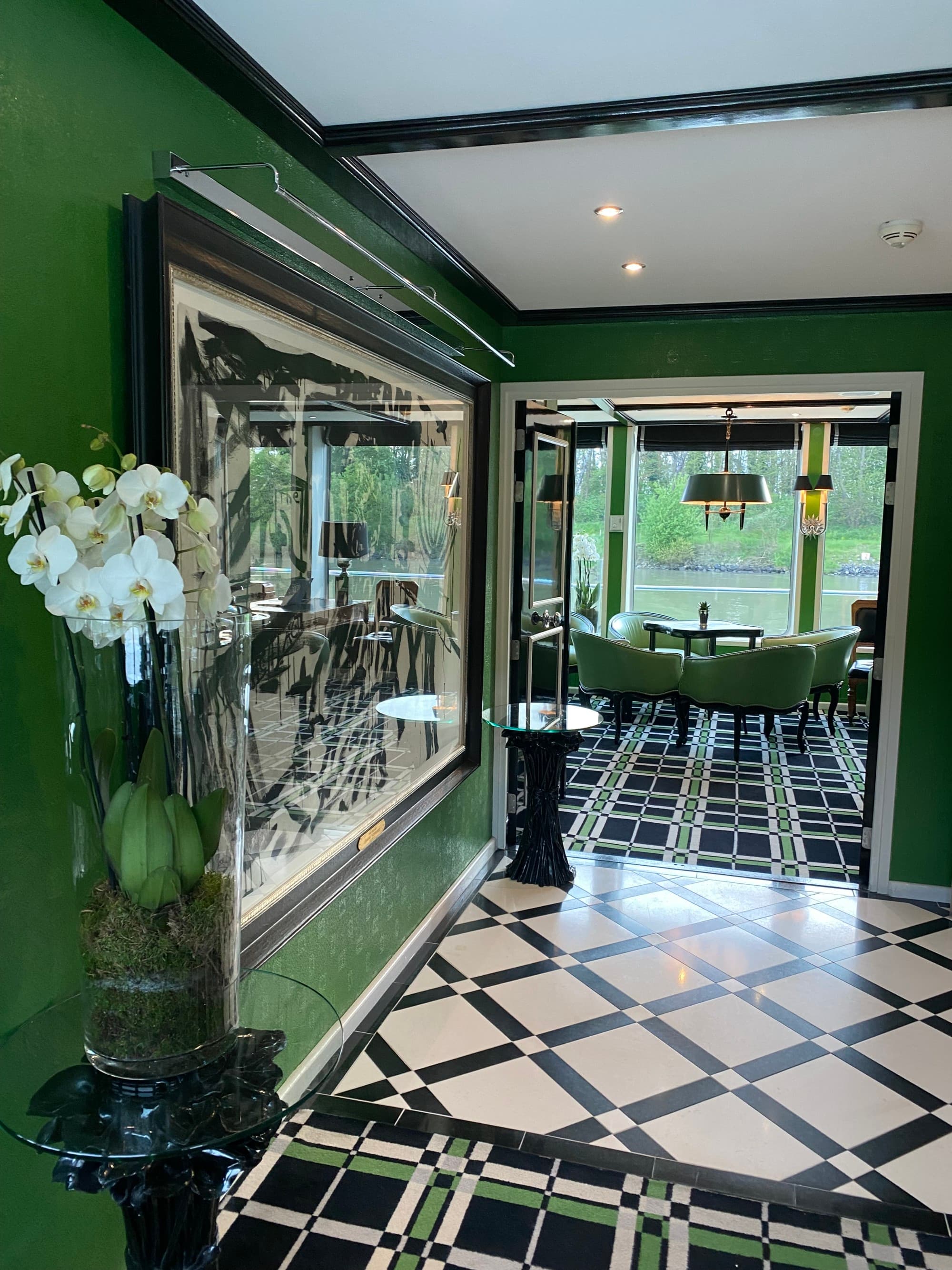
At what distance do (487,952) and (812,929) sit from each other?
1352 mm

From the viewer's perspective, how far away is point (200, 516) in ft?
4.44

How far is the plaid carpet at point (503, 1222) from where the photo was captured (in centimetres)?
210

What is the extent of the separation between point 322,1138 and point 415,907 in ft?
3.58

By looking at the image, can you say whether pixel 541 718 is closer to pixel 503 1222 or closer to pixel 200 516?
pixel 503 1222

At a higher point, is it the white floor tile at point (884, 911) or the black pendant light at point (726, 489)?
the black pendant light at point (726, 489)

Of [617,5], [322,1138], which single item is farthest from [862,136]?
[322,1138]

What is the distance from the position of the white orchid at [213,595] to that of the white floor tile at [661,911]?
9.61ft

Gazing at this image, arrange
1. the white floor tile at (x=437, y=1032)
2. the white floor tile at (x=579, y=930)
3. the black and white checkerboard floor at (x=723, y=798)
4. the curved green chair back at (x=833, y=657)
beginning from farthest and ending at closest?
the curved green chair back at (x=833, y=657), the black and white checkerboard floor at (x=723, y=798), the white floor tile at (x=579, y=930), the white floor tile at (x=437, y=1032)

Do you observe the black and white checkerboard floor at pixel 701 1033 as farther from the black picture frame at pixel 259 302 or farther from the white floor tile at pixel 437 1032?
the black picture frame at pixel 259 302

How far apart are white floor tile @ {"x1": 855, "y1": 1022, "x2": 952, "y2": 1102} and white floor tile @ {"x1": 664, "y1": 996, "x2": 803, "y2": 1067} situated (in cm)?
24

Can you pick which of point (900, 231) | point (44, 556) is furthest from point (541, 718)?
point (44, 556)

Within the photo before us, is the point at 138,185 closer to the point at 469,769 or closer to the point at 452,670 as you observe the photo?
the point at 452,670

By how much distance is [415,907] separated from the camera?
11.6 feet

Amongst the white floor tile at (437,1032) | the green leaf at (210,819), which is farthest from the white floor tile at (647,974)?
the green leaf at (210,819)
